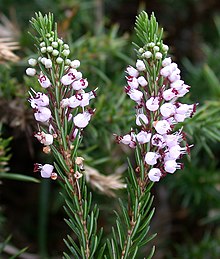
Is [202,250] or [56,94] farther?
[202,250]

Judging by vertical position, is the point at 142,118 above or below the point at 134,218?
above

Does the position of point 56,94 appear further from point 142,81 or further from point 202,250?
point 202,250

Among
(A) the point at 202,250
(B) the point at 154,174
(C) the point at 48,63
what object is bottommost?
(A) the point at 202,250

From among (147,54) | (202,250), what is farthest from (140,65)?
(202,250)

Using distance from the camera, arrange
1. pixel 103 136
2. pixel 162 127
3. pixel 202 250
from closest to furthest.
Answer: pixel 162 127, pixel 103 136, pixel 202 250

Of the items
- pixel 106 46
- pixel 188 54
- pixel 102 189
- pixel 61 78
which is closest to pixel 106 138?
pixel 102 189

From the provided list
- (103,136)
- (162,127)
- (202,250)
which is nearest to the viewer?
(162,127)

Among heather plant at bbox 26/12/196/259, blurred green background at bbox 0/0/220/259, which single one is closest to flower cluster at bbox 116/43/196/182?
heather plant at bbox 26/12/196/259
